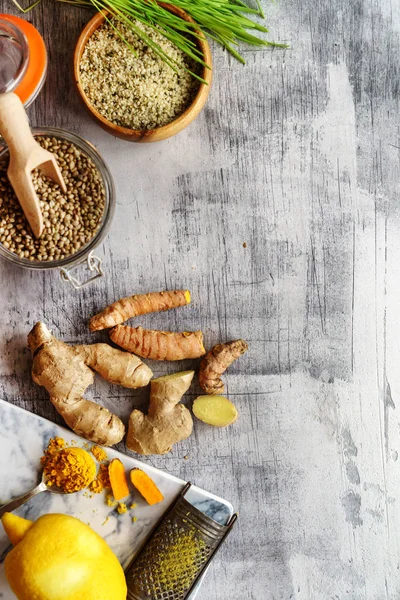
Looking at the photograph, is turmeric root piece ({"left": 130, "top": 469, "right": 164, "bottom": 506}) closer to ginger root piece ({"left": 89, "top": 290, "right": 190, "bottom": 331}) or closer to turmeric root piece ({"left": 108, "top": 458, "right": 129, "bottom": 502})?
turmeric root piece ({"left": 108, "top": 458, "right": 129, "bottom": 502})

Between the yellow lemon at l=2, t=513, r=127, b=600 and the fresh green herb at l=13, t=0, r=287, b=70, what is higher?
the fresh green herb at l=13, t=0, r=287, b=70

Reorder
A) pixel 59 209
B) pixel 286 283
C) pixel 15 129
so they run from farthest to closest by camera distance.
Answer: pixel 286 283 < pixel 59 209 < pixel 15 129

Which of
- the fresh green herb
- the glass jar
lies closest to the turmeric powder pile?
the glass jar

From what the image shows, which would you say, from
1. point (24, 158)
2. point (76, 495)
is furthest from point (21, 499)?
point (24, 158)

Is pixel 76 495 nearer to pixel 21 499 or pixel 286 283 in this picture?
pixel 21 499

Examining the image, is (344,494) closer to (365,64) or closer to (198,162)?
(198,162)
